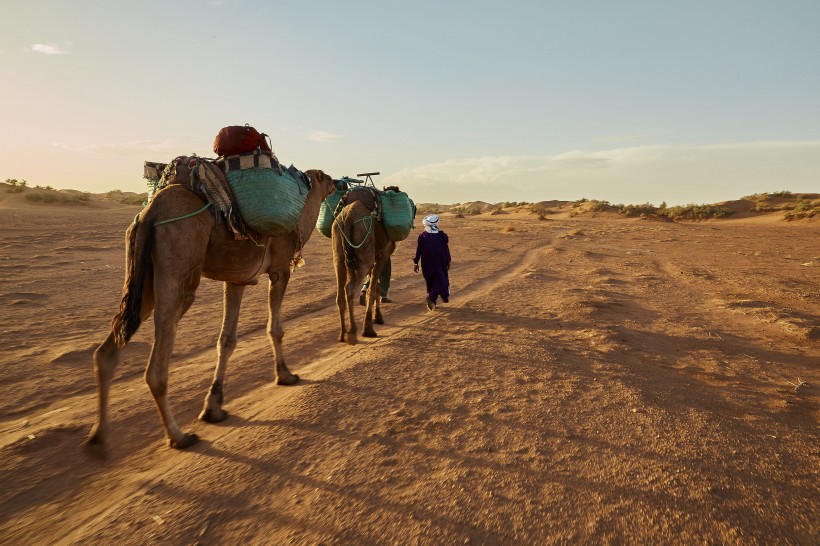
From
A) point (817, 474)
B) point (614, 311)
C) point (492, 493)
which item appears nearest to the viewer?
point (492, 493)

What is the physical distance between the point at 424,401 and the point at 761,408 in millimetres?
3322

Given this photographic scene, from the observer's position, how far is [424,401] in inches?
174

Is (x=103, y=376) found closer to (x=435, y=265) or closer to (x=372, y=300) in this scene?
(x=372, y=300)

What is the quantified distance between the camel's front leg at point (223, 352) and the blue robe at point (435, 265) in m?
4.69

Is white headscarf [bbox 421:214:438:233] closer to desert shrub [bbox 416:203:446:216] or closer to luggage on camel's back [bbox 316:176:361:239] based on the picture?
luggage on camel's back [bbox 316:176:361:239]

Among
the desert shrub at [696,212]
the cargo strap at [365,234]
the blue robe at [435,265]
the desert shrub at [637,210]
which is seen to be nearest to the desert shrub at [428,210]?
the desert shrub at [637,210]

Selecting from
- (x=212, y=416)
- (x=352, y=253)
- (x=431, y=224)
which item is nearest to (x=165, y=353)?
(x=212, y=416)

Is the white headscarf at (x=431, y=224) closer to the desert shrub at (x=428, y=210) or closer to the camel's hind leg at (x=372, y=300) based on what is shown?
the camel's hind leg at (x=372, y=300)

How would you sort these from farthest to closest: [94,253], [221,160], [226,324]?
[94,253], [226,324], [221,160]

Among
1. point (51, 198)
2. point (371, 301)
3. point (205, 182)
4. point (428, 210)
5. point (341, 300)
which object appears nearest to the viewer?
point (205, 182)

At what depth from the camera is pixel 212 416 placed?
4156mm

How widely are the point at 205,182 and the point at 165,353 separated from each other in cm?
153

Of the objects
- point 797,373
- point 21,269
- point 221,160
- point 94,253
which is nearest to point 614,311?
point 797,373

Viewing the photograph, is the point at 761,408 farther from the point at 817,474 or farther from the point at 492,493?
the point at 492,493
